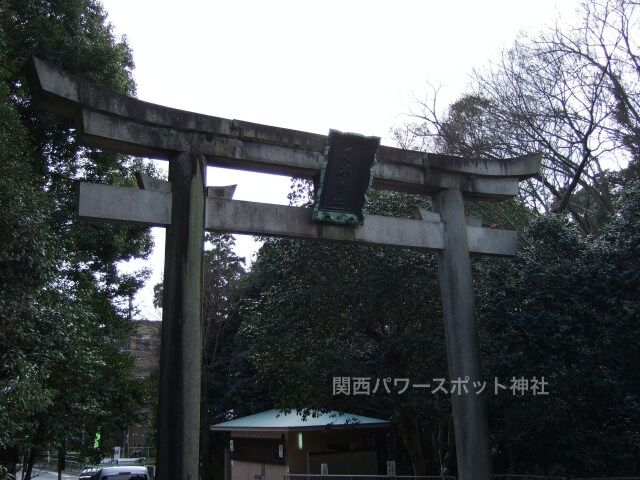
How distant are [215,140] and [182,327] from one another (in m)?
2.29

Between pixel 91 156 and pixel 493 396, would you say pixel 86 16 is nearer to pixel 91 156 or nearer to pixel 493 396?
pixel 91 156

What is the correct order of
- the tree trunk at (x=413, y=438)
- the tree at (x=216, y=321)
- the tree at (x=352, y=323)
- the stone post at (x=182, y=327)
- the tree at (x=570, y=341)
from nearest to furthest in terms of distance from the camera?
the stone post at (x=182, y=327) → the tree at (x=570, y=341) → the tree at (x=352, y=323) → the tree trunk at (x=413, y=438) → the tree at (x=216, y=321)

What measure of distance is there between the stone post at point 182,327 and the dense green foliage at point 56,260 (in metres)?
1.32

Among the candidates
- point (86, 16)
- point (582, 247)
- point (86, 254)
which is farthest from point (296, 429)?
point (86, 16)

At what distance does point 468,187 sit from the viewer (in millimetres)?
8906

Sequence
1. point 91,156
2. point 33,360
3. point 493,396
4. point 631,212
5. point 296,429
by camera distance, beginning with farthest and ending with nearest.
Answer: point 296,429 → point 91,156 → point 493,396 → point 631,212 → point 33,360

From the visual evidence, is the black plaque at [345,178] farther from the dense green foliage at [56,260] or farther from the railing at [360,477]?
the railing at [360,477]

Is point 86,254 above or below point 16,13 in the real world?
below

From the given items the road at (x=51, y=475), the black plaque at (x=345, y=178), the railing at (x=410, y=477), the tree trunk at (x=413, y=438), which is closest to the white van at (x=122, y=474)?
the railing at (x=410, y=477)

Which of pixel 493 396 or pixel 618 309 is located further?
pixel 493 396

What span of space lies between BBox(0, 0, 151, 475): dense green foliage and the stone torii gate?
3.96 feet

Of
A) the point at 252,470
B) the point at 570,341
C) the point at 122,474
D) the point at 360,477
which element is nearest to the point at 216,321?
the point at 252,470

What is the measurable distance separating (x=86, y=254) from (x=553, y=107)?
36.3 ft

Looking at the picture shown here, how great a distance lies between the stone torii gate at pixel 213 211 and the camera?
20.9 feet
